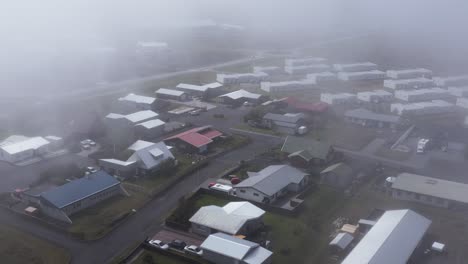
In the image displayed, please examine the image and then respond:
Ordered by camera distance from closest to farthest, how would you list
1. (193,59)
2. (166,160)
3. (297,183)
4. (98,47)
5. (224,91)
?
1. (297,183)
2. (166,160)
3. (224,91)
4. (98,47)
5. (193,59)

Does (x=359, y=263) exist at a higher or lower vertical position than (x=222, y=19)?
lower

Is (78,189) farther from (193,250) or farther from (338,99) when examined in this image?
(338,99)

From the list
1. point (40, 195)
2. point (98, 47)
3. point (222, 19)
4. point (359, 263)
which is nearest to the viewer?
point (359, 263)

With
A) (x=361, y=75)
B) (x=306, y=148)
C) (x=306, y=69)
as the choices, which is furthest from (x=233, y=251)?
(x=306, y=69)

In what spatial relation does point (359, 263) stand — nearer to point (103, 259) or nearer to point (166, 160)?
point (103, 259)

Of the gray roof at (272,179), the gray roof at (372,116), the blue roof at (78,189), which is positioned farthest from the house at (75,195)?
the gray roof at (372,116)

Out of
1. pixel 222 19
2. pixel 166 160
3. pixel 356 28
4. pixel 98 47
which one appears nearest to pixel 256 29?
pixel 222 19

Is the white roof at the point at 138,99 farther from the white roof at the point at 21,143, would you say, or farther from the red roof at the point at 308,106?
the red roof at the point at 308,106

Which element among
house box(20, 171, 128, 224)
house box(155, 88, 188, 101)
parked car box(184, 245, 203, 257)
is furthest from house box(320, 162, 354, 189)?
house box(155, 88, 188, 101)
